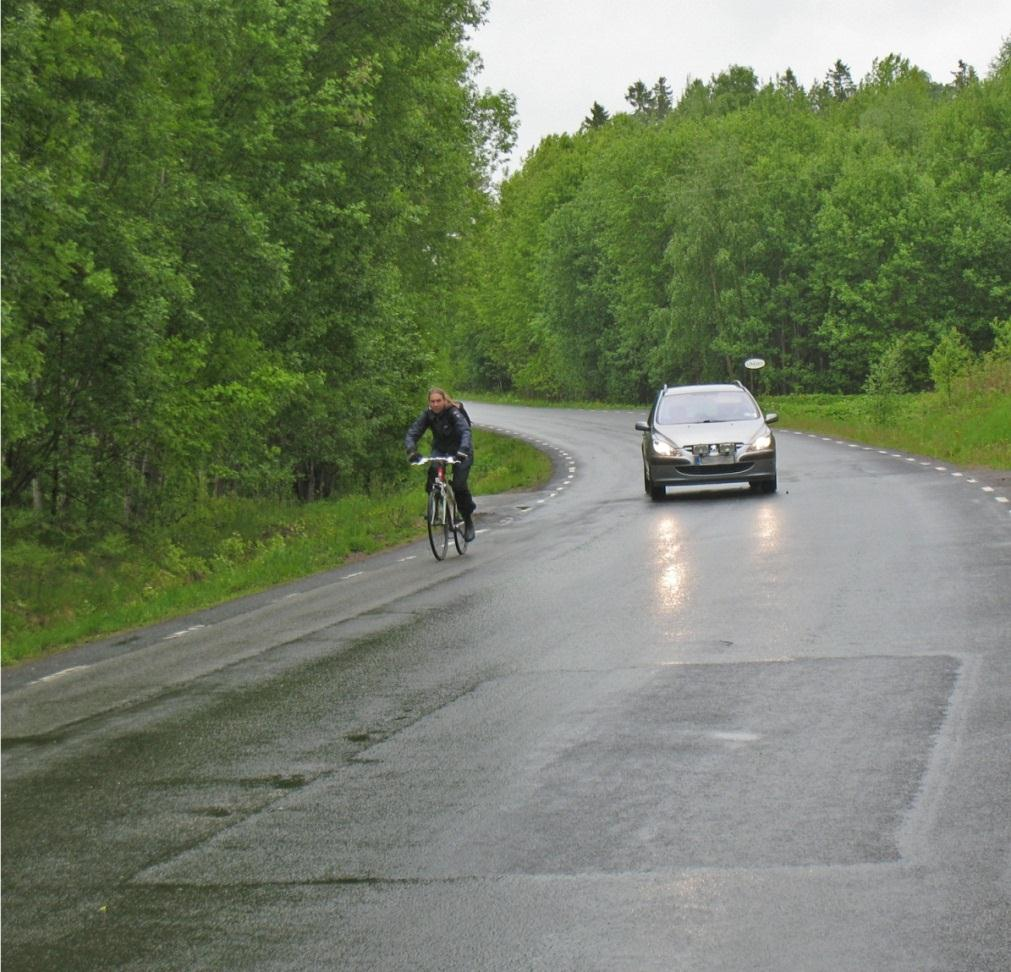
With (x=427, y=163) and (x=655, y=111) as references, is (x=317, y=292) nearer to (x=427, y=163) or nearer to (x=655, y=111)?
(x=427, y=163)

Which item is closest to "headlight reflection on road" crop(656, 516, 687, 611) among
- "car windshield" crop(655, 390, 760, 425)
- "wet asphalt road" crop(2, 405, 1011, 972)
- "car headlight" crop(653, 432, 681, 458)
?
"wet asphalt road" crop(2, 405, 1011, 972)

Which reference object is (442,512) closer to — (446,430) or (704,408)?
(446,430)

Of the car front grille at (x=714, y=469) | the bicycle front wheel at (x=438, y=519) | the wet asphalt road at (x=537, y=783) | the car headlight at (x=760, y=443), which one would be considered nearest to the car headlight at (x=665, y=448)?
the car front grille at (x=714, y=469)

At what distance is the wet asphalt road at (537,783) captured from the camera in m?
Answer: 4.59

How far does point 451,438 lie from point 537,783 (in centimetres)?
1229

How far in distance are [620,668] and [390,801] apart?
325cm

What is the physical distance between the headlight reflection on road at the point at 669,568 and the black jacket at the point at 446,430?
99.3 inches

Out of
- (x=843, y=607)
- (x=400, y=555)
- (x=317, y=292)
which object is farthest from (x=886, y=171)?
(x=843, y=607)

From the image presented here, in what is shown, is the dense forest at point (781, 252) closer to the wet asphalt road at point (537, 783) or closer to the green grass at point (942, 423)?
the green grass at point (942, 423)

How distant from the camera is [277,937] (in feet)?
15.2

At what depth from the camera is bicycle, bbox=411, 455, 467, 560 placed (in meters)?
18.0

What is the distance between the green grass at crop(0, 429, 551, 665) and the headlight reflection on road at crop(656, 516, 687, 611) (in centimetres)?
388

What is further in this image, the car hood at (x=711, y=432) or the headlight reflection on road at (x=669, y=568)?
the car hood at (x=711, y=432)

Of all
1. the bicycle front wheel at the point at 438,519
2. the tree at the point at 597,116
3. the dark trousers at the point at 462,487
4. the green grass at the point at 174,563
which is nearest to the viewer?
the green grass at the point at 174,563
